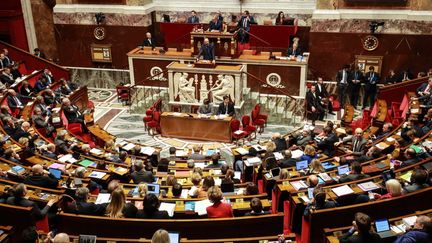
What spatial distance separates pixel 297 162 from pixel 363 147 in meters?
2.03

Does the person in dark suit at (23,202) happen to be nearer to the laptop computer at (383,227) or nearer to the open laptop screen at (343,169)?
the laptop computer at (383,227)

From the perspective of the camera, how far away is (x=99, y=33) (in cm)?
1834

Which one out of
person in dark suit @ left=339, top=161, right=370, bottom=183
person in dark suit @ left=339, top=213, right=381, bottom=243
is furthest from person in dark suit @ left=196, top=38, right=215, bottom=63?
person in dark suit @ left=339, top=213, right=381, bottom=243

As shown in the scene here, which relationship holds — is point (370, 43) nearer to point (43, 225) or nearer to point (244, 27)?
point (244, 27)

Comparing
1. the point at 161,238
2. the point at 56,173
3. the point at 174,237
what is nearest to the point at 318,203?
the point at 174,237

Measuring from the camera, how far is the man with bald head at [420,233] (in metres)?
5.49

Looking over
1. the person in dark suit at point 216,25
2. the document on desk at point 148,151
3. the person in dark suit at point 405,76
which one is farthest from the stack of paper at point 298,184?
the person in dark suit at point 216,25

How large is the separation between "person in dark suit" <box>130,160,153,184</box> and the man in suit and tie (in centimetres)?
959

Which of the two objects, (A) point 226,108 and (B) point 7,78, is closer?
(A) point 226,108

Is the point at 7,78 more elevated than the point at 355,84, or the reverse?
the point at 7,78

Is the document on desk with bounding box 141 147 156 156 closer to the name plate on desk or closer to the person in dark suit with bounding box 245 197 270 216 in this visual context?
the person in dark suit with bounding box 245 197 270 216

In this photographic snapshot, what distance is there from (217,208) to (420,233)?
110 inches

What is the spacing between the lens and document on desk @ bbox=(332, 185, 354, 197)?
720 centimetres

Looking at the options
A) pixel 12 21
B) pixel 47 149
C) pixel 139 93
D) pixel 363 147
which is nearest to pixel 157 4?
pixel 139 93
